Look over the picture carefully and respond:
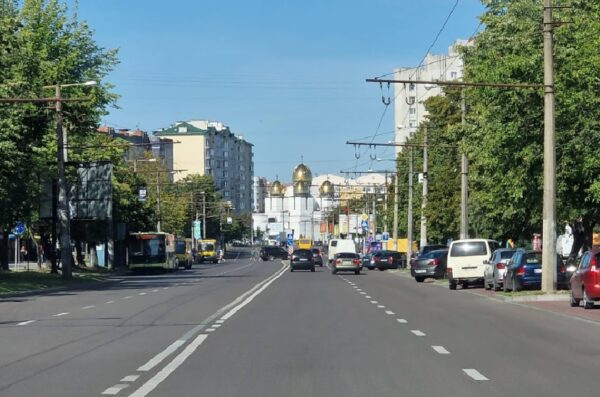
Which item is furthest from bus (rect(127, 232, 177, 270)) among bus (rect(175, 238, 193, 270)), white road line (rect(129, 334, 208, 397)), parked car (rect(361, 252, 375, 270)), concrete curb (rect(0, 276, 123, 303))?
white road line (rect(129, 334, 208, 397))

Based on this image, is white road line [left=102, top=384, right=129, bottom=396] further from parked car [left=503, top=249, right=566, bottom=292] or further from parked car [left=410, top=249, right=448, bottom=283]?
parked car [left=410, top=249, right=448, bottom=283]

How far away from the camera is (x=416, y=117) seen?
181 meters

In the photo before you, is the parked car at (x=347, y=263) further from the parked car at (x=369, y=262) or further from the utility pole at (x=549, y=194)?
the utility pole at (x=549, y=194)

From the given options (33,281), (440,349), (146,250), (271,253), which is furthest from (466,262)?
(271,253)

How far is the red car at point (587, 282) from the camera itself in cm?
2506

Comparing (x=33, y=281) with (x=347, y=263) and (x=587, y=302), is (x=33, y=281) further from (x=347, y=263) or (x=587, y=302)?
(x=587, y=302)

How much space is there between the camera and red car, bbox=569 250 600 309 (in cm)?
2506

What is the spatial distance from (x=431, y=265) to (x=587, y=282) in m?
25.5

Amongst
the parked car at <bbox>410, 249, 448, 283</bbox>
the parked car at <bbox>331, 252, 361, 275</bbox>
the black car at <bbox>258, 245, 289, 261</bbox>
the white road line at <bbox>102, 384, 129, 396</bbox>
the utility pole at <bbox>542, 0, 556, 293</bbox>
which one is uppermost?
the utility pole at <bbox>542, 0, 556, 293</bbox>

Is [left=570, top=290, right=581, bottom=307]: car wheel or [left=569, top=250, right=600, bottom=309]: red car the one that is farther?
[left=570, top=290, right=581, bottom=307]: car wheel

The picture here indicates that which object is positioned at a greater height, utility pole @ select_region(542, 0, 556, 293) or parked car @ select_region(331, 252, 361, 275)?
utility pole @ select_region(542, 0, 556, 293)

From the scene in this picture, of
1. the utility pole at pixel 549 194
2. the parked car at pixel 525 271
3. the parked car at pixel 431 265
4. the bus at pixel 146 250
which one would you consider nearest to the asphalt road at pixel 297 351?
the utility pole at pixel 549 194

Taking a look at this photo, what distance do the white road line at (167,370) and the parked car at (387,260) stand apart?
64172 millimetres

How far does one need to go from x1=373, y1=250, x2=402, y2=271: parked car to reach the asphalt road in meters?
53.0
